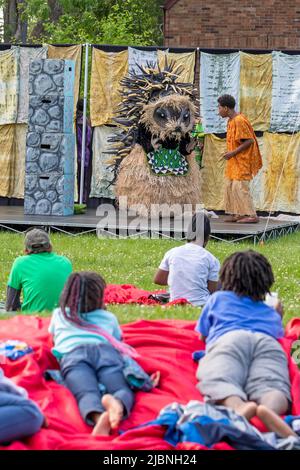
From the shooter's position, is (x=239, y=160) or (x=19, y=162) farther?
(x=19, y=162)

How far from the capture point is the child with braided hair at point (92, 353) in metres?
6.53

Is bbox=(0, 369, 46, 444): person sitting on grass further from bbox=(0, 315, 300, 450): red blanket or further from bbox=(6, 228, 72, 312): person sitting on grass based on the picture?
bbox=(6, 228, 72, 312): person sitting on grass

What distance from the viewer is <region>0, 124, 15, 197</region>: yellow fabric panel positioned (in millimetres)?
20531

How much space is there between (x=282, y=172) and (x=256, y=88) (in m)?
1.50

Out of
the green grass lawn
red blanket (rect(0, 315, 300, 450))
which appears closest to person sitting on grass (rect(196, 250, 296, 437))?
red blanket (rect(0, 315, 300, 450))

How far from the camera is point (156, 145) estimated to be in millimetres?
17359

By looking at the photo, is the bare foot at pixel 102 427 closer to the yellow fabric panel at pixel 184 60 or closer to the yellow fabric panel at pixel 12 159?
the yellow fabric panel at pixel 184 60

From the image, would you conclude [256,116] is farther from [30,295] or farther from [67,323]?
[67,323]

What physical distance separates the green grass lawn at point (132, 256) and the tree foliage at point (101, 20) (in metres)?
12.5

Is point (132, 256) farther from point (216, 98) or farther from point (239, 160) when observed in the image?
point (216, 98)

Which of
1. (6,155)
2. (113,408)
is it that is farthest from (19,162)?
(113,408)

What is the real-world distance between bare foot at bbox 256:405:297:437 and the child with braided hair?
0.78 meters

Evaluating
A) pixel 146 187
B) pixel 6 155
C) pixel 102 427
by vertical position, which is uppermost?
pixel 6 155

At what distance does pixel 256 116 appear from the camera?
19.9m
